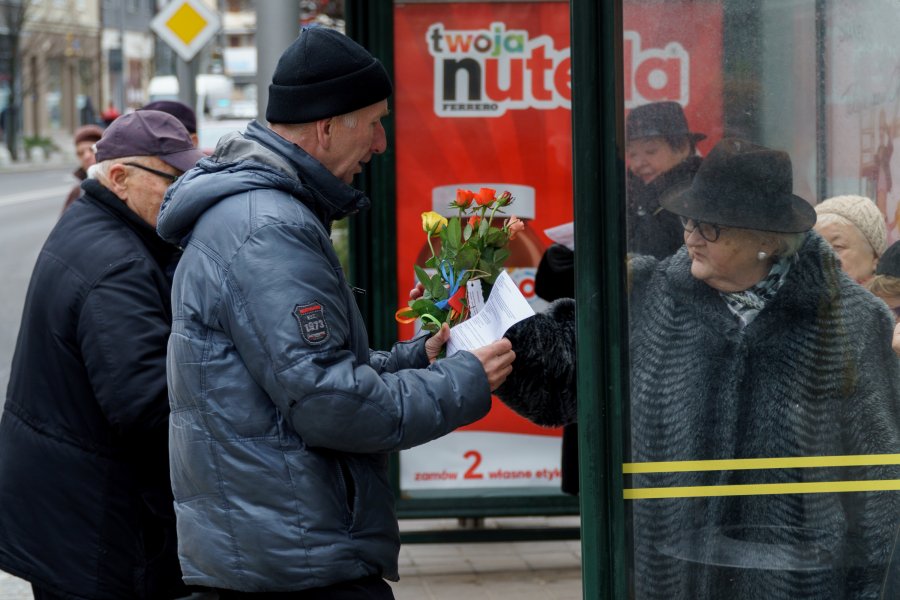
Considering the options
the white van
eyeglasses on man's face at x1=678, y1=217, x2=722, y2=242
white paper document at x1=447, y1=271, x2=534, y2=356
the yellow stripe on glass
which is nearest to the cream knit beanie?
eyeglasses on man's face at x1=678, y1=217, x2=722, y2=242

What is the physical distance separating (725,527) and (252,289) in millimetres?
1032

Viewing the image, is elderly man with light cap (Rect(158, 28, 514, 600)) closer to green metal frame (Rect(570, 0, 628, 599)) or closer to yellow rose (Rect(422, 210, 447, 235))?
green metal frame (Rect(570, 0, 628, 599))

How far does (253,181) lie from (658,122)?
780 millimetres

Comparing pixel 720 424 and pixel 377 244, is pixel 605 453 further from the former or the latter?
pixel 377 244

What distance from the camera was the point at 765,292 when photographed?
248 centimetres

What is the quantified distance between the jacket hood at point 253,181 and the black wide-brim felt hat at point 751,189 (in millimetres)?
667

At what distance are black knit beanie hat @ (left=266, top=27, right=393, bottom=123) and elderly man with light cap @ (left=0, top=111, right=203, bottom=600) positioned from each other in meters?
0.88

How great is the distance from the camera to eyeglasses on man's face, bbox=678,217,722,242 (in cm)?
249

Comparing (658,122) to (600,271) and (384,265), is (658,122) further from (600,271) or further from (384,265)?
(384,265)

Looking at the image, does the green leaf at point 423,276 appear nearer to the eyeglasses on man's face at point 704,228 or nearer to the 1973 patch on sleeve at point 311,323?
the 1973 patch on sleeve at point 311,323

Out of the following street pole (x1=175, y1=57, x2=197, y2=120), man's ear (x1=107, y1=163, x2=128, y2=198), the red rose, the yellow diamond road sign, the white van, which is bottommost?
the red rose

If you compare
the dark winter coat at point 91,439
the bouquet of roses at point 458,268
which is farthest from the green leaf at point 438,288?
the dark winter coat at point 91,439

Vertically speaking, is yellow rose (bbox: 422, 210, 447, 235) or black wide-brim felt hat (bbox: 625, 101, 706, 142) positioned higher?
black wide-brim felt hat (bbox: 625, 101, 706, 142)

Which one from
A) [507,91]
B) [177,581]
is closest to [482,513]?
[507,91]
